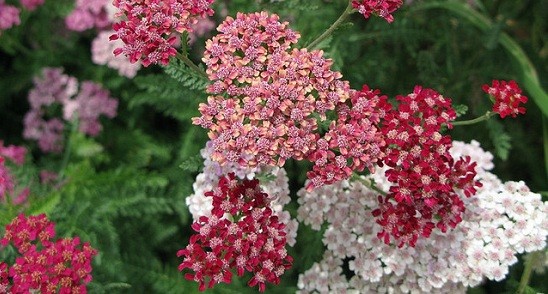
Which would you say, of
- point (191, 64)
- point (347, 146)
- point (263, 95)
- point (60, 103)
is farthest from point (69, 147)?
point (347, 146)

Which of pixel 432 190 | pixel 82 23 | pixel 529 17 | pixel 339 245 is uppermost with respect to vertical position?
pixel 529 17

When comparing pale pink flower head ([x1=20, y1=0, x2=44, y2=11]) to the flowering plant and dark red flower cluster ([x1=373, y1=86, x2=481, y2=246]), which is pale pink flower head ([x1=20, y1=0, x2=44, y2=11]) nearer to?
the flowering plant

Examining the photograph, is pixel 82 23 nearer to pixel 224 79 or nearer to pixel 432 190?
pixel 224 79

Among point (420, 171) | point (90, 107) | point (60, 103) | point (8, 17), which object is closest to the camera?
point (420, 171)

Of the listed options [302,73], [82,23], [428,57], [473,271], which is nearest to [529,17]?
[428,57]

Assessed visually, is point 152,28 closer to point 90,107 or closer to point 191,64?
point 191,64

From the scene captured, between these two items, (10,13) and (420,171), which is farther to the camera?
(10,13)

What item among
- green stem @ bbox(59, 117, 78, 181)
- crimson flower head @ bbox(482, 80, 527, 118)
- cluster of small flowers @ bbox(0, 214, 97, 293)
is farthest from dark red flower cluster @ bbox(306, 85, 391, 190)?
green stem @ bbox(59, 117, 78, 181)
